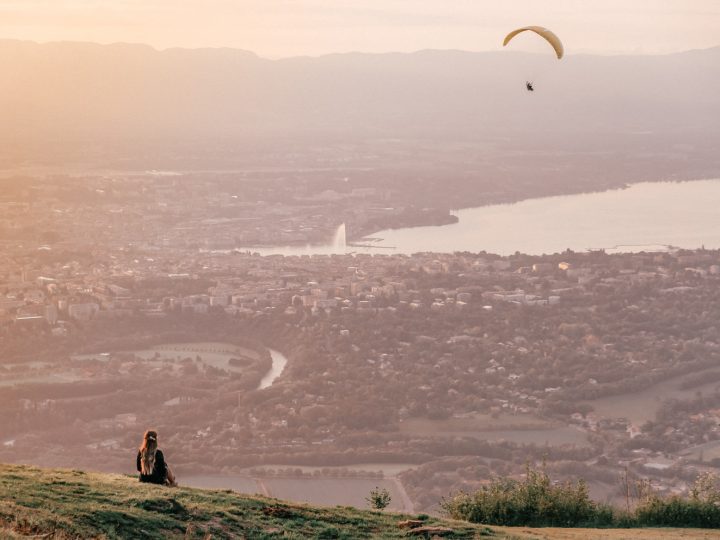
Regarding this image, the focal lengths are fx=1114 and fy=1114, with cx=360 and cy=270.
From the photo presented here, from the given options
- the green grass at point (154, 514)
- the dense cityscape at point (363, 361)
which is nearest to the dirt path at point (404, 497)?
the dense cityscape at point (363, 361)

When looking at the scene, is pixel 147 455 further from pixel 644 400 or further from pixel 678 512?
pixel 644 400

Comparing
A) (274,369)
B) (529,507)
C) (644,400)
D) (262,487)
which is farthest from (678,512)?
(274,369)

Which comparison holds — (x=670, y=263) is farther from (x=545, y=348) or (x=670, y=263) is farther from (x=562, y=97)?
(x=562, y=97)

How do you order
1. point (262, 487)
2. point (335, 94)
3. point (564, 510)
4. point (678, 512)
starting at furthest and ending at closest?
point (335, 94) < point (262, 487) < point (678, 512) < point (564, 510)

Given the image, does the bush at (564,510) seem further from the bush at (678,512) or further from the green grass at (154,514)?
the green grass at (154,514)

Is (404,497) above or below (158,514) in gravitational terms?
below

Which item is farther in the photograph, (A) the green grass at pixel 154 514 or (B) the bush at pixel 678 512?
(B) the bush at pixel 678 512

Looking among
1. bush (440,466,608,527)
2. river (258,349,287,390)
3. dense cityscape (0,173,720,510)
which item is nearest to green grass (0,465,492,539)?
bush (440,466,608,527)
